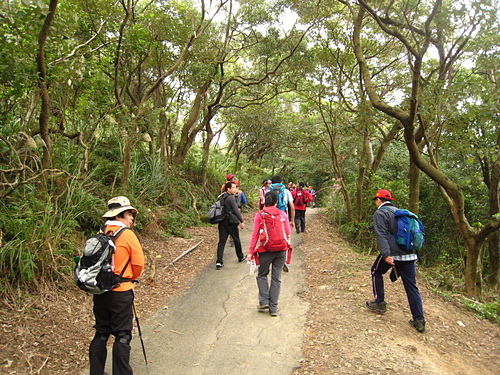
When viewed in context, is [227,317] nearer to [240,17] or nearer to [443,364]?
[443,364]

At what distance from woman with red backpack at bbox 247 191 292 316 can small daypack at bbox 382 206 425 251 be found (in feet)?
5.00

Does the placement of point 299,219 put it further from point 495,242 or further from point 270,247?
point 270,247

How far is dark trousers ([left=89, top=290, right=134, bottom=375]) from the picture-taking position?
346 cm

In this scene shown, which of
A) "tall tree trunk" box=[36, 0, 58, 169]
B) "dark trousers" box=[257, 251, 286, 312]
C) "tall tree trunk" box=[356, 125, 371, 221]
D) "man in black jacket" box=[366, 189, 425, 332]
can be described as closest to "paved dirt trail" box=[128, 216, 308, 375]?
"dark trousers" box=[257, 251, 286, 312]

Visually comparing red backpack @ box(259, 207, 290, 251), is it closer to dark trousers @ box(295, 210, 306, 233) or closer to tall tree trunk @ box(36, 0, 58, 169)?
tall tree trunk @ box(36, 0, 58, 169)

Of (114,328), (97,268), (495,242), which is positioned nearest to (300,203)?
(495,242)

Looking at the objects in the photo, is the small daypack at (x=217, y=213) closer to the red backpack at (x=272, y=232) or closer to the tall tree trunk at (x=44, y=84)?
the red backpack at (x=272, y=232)

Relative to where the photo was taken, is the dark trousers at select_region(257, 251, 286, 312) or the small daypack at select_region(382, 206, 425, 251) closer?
the small daypack at select_region(382, 206, 425, 251)

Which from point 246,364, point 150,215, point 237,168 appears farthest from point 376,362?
point 237,168

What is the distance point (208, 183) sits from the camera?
15.9 metres

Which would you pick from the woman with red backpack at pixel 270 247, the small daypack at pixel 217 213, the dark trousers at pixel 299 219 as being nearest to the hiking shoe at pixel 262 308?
the woman with red backpack at pixel 270 247

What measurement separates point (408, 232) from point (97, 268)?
3.78 m

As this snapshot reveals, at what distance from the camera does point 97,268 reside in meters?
3.31

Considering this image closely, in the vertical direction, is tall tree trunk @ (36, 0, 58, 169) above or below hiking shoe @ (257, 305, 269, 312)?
above
